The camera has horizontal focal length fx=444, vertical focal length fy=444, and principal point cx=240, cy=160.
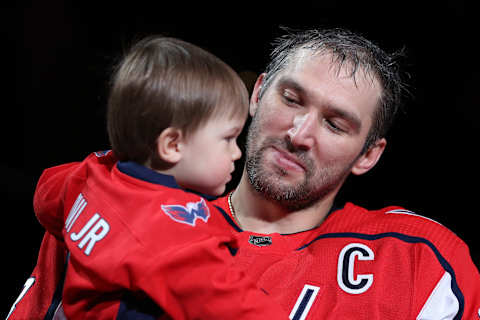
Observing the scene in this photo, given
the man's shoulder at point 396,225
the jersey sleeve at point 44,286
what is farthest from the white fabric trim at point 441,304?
the jersey sleeve at point 44,286

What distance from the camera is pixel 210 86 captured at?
0.72 m

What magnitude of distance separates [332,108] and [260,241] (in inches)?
15.0

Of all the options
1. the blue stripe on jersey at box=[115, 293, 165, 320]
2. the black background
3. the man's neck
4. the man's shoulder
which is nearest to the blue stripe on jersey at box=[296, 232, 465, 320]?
the man's shoulder

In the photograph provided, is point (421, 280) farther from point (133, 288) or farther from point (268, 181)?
point (133, 288)

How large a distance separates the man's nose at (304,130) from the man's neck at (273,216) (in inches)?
7.7

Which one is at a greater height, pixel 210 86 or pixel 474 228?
pixel 210 86

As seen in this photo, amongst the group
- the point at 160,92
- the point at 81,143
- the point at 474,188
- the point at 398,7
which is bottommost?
the point at 81,143

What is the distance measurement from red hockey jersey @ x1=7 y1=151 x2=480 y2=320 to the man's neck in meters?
0.09

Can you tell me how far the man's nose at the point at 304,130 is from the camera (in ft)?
3.63

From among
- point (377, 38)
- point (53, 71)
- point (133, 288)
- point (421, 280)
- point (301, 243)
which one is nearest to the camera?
point (133, 288)

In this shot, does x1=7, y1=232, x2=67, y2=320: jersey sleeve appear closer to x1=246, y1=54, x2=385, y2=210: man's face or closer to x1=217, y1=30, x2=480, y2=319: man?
x1=217, y1=30, x2=480, y2=319: man

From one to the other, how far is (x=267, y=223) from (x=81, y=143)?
1.01 meters

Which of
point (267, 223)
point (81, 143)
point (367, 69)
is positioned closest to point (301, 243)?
point (267, 223)

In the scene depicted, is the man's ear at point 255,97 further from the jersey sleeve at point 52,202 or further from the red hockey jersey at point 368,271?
the jersey sleeve at point 52,202
